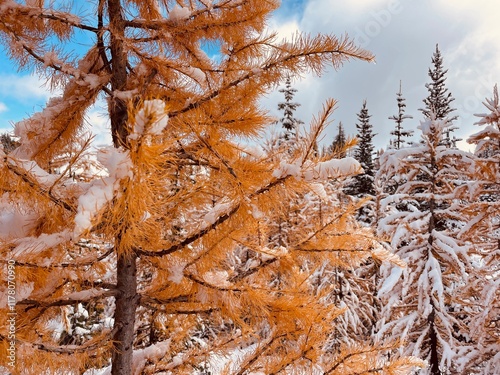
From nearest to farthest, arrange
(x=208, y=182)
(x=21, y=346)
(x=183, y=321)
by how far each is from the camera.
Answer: (x=21, y=346) < (x=208, y=182) < (x=183, y=321)

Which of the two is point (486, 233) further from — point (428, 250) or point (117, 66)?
point (117, 66)

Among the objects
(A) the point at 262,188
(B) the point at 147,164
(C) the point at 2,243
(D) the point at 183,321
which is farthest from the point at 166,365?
(B) the point at 147,164

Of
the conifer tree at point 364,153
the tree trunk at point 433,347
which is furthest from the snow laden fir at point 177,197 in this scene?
the conifer tree at point 364,153

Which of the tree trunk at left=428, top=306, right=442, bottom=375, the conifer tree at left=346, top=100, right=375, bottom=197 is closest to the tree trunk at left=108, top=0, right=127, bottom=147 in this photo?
the tree trunk at left=428, top=306, right=442, bottom=375

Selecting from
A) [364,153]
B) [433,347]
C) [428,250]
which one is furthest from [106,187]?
[364,153]

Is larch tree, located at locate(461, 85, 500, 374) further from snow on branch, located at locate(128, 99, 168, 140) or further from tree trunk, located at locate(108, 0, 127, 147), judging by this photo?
snow on branch, located at locate(128, 99, 168, 140)

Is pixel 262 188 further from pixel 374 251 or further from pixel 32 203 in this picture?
pixel 32 203

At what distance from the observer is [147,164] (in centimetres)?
180

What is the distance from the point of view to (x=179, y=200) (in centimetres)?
309

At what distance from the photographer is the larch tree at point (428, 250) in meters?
8.69

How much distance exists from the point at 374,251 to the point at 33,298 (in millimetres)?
2628

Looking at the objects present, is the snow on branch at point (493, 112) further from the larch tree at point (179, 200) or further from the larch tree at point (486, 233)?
the larch tree at point (179, 200)

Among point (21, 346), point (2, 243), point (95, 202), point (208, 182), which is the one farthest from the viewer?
point (208, 182)

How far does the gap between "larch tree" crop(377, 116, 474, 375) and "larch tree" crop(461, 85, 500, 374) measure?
0.28 meters
